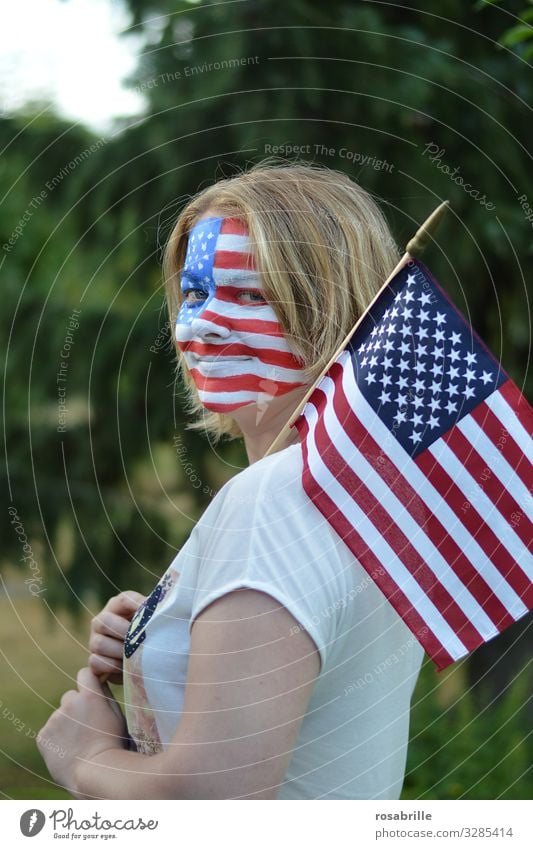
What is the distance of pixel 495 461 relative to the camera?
175 centimetres

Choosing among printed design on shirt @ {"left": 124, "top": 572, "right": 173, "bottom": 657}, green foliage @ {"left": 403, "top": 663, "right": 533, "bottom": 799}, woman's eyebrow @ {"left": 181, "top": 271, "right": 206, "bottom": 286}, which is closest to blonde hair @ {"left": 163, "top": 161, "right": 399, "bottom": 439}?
woman's eyebrow @ {"left": 181, "top": 271, "right": 206, "bottom": 286}

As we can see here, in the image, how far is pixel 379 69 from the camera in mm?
3523

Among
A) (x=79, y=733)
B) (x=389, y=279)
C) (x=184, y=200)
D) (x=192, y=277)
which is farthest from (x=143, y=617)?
(x=184, y=200)

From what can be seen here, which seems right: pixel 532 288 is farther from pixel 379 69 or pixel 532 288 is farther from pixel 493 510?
pixel 493 510

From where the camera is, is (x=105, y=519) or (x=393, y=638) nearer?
(x=393, y=638)

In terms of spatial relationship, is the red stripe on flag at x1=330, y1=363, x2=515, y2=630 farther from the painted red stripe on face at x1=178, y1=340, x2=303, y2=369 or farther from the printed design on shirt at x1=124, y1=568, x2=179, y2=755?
the printed design on shirt at x1=124, y1=568, x2=179, y2=755

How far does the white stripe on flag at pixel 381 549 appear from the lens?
1.63 metres

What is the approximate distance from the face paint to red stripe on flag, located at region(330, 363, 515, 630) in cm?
10

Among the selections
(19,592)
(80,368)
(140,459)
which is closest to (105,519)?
(140,459)

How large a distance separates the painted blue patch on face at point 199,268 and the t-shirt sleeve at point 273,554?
357 millimetres

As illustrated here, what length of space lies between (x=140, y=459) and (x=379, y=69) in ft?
6.88

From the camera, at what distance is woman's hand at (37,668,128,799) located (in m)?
1.70

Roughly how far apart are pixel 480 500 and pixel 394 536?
17cm

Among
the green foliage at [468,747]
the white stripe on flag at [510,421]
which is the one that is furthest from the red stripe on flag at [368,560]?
the green foliage at [468,747]
